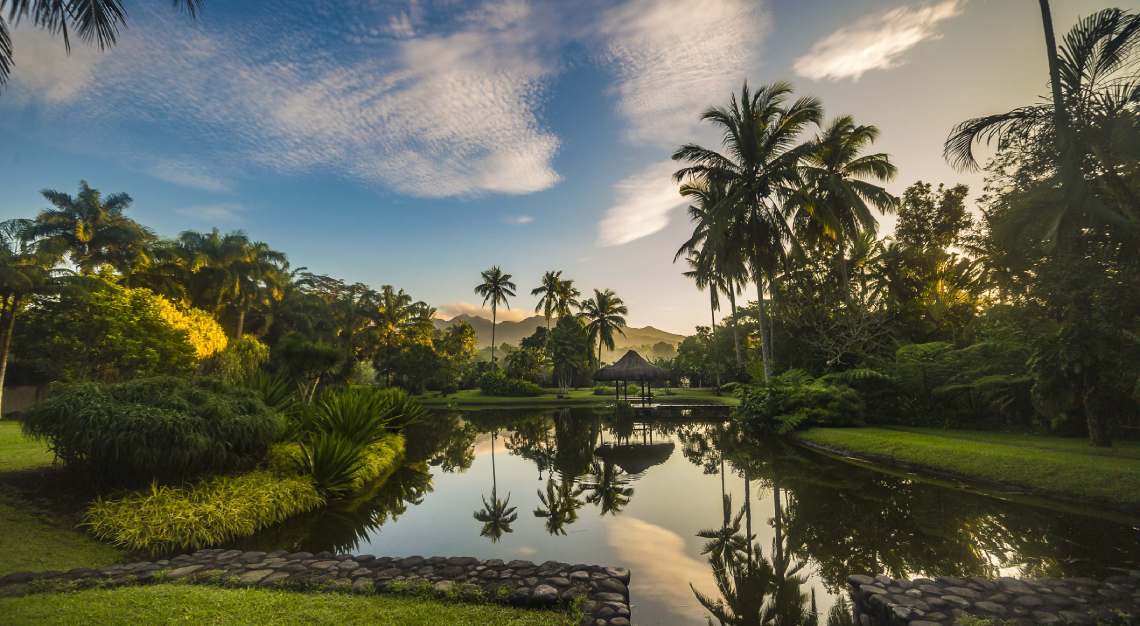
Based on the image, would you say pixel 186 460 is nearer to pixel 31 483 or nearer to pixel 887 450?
pixel 31 483

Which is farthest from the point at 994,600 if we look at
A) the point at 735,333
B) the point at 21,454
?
the point at 735,333

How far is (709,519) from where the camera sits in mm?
7906

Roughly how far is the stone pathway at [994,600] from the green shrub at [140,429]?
9.29 meters

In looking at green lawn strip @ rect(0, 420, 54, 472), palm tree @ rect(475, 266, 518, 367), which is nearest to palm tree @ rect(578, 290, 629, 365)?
palm tree @ rect(475, 266, 518, 367)

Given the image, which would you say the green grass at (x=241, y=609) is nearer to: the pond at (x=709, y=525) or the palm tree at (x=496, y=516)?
the pond at (x=709, y=525)

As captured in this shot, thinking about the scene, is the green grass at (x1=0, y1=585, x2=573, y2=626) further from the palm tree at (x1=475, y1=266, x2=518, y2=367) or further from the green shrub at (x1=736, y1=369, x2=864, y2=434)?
the palm tree at (x1=475, y1=266, x2=518, y2=367)

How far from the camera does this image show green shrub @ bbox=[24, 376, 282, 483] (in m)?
6.76

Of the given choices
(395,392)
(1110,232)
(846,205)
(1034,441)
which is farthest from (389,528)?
(846,205)

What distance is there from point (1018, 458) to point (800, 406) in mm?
7034

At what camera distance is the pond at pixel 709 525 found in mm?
5555

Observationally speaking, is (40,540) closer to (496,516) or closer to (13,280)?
(496,516)

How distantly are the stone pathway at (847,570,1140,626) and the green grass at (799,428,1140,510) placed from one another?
456cm

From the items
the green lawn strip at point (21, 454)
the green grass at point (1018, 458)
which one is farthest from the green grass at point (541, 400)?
the green lawn strip at point (21, 454)

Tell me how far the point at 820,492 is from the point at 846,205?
53.5ft
